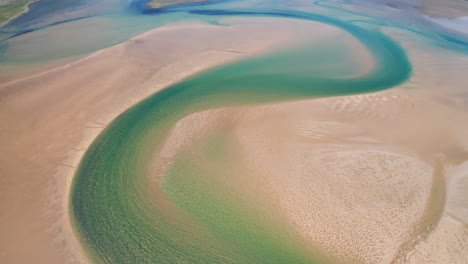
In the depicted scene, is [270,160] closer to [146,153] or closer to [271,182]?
[271,182]

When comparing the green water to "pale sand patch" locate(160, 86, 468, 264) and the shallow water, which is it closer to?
the shallow water

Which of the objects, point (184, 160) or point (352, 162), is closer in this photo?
point (352, 162)

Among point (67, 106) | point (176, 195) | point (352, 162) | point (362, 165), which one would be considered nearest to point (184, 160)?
point (176, 195)

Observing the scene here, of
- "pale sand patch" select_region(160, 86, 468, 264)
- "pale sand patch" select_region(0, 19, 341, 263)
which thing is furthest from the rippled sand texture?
"pale sand patch" select_region(0, 19, 341, 263)

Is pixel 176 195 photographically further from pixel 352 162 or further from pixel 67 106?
pixel 67 106

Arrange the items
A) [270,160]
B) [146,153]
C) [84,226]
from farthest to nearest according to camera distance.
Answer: [146,153] → [270,160] → [84,226]

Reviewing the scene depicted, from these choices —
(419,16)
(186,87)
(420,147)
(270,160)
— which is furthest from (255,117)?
(419,16)
